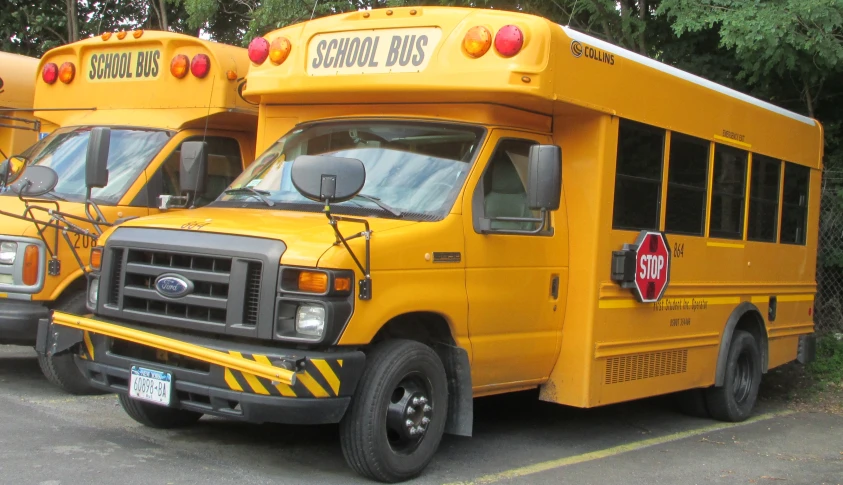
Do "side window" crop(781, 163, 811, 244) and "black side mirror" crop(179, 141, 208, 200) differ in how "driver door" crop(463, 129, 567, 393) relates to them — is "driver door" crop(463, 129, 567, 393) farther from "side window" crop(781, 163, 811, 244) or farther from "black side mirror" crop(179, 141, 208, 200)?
"side window" crop(781, 163, 811, 244)

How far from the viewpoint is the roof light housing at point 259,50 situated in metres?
7.11

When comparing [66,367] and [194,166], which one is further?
[66,367]

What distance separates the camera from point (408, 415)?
5727 millimetres

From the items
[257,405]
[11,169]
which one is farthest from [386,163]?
[11,169]

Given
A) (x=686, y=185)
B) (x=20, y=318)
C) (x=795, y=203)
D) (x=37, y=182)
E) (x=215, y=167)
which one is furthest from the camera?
(x=795, y=203)

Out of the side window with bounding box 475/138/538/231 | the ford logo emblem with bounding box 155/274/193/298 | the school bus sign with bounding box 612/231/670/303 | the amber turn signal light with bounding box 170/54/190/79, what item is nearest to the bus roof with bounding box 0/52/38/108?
the amber turn signal light with bounding box 170/54/190/79

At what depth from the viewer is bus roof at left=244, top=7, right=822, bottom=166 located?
626cm

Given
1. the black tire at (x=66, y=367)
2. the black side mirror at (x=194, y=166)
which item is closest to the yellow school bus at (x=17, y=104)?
the black tire at (x=66, y=367)

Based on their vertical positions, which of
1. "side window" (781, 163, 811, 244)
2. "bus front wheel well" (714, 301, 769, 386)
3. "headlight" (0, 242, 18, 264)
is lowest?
"bus front wheel well" (714, 301, 769, 386)

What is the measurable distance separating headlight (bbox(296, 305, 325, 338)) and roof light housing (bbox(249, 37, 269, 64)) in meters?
2.56

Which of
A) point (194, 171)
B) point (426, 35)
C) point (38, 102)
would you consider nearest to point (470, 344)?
point (426, 35)

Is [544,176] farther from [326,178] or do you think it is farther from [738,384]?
[738,384]

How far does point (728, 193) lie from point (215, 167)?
438 centimetres

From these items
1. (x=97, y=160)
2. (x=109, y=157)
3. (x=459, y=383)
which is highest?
(x=109, y=157)
